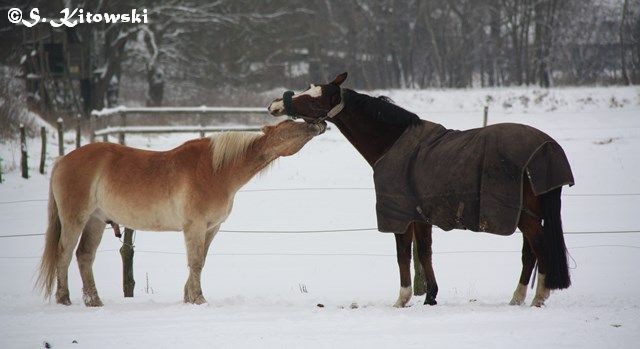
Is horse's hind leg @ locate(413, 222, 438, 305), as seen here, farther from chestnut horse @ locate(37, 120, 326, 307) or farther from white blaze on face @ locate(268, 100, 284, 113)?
white blaze on face @ locate(268, 100, 284, 113)

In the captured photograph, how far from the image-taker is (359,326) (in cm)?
417

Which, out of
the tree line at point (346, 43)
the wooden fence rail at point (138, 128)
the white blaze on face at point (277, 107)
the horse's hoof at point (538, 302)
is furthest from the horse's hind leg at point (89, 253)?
the tree line at point (346, 43)

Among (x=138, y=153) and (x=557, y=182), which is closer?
(x=557, y=182)

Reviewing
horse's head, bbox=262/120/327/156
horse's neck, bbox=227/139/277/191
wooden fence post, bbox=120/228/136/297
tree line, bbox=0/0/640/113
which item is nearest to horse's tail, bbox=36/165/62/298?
wooden fence post, bbox=120/228/136/297

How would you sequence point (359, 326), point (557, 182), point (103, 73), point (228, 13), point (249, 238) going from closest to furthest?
point (359, 326)
point (557, 182)
point (249, 238)
point (103, 73)
point (228, 13)

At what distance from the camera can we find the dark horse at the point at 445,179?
483 centimetres

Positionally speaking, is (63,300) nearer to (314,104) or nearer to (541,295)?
(314,104)

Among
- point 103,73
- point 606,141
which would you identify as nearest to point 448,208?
point 606,141

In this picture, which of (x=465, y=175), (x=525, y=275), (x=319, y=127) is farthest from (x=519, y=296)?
(x=319, y=127)

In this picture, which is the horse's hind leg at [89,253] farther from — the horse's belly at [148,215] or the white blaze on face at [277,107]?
the white blaze on face at [277,107]

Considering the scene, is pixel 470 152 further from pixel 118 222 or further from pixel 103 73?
pixel 103 73

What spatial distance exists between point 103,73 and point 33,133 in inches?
354

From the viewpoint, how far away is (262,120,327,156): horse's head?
5480 millimetres

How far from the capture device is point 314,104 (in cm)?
550
